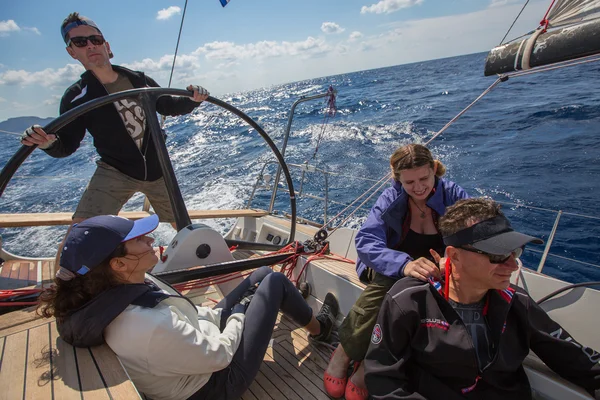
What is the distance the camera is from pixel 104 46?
215 cm

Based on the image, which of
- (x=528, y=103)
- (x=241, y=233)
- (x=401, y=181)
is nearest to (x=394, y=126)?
(x=528, y=103)

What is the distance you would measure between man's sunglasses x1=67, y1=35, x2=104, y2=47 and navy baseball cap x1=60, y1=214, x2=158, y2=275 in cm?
136

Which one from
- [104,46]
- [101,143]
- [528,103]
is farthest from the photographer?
[528,103]

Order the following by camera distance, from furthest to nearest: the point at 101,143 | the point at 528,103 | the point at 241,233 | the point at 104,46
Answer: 1. the point at 528,103
2. the point at 241,233
3. the point at 101,143
4. the point at 104,46

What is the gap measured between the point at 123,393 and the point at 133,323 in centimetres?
21

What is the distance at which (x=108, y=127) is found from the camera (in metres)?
2.29

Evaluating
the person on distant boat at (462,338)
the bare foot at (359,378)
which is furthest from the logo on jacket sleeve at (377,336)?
the bare foot at (359,378)

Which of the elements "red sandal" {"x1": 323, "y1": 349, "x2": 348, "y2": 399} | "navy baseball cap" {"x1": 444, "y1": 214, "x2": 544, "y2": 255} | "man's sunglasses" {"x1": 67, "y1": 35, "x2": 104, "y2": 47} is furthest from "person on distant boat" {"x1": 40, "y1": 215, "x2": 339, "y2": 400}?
"man's sunglasses" {"x1": 67, "y1": 35, "x2": 104, "y2": 47}

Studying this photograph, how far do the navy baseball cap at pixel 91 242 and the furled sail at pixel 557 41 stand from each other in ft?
5.67

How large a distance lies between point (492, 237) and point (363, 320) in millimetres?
758

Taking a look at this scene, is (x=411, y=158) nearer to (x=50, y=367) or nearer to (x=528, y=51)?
(x=528, y=51)

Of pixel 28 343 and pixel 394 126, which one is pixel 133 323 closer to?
pixel 28 343

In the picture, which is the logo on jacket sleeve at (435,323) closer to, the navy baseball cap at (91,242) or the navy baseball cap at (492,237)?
the navy baseball cap at (492,237)

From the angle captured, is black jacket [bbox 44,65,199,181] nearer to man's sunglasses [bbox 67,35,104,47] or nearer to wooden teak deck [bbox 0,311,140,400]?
man's sunglasses [bbox 67,35,104,47]
